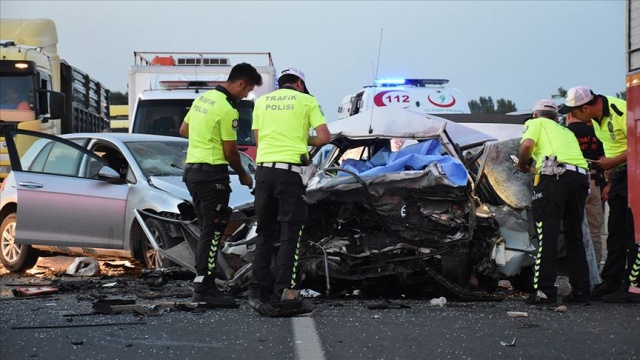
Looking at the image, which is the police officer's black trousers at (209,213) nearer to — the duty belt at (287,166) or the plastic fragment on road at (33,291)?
the duty belt at (287,166)

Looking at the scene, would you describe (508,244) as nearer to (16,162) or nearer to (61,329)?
(61,329)

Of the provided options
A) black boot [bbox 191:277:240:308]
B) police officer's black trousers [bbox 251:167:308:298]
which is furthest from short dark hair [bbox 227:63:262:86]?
black boot [bbox 191:277:240:308]

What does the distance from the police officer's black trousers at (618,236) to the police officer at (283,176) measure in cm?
281

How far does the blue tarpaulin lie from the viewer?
29.3 ft

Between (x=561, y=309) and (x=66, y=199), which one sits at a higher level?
(x=66, y=199)

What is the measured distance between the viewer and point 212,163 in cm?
870

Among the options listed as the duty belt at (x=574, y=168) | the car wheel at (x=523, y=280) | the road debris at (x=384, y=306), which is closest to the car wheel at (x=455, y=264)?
the road debris at (x=384, y=306)

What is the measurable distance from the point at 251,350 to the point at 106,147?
6.30m

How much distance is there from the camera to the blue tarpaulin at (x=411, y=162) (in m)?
8.92

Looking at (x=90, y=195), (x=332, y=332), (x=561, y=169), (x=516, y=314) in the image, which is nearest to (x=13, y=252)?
(x=90, y=195)

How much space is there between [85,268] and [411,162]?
4.34 meters

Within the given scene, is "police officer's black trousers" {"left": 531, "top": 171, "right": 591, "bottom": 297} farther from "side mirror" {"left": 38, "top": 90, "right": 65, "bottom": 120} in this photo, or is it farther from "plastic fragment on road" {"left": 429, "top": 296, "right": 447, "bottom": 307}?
"side mirror" {"left": 38, "top": 90, "right": 65, "bottom": 120}

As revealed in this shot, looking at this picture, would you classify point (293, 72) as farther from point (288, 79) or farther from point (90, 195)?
point (90, 195)

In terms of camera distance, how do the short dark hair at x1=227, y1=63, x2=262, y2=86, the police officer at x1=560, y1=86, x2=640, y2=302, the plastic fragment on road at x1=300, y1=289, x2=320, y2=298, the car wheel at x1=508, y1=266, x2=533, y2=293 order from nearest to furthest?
the short dark hair at x1=227, y1=63, x2=262, y2=86, the police officer at x1=560, y1=86, x2=640, y2=302, the plastic fragment on road at x1=300, y1=289, x2=320, y2=298, the car wheel at x1=508, y1=266, x2=533, y2=293
